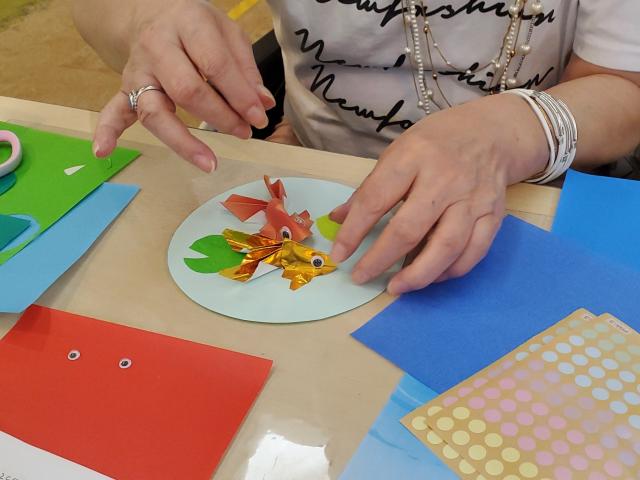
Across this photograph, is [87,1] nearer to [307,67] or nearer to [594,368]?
[307,67]

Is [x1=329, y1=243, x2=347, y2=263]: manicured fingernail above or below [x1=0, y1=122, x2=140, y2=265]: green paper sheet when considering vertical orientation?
above

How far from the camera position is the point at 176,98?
1.90ft

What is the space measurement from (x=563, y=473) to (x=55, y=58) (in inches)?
85.3

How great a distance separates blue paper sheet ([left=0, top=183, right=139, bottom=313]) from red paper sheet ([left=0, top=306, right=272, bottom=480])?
4cm

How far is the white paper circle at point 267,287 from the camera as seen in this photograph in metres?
0.51

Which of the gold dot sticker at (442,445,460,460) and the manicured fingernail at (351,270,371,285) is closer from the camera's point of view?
the gold dot sticker at (442,445,460,460)

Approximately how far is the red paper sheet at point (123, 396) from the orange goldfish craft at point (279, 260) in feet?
0.27

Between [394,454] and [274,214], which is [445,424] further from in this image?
[274,214]

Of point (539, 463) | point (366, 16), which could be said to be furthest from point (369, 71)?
point (539, 463)

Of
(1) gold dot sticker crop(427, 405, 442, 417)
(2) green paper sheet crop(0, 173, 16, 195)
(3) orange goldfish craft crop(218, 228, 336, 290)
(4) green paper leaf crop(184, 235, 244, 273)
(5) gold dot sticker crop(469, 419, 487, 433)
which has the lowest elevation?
(2) green paper sheet crop(0, 173, 16, 195)

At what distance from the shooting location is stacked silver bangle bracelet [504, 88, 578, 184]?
60cm

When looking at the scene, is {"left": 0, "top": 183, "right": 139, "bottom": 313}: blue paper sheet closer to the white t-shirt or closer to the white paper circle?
the white paper circle

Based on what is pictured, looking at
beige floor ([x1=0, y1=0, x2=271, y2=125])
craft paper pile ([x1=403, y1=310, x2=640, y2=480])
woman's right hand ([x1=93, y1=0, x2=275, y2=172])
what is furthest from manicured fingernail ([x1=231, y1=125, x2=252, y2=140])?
beige floor ([x1=0, y1=0, x2=271, y2=125])

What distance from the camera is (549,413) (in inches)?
15.9
